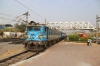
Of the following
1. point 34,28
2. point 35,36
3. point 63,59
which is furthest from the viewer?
point 34,28

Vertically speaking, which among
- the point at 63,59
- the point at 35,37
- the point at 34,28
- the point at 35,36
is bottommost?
the point at 63,59

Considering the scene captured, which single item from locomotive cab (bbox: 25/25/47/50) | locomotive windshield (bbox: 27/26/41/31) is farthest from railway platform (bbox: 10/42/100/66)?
locomotive windshield (bbox: 27/26/41/31)

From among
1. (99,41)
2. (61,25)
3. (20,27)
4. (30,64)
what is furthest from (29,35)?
(61,25)

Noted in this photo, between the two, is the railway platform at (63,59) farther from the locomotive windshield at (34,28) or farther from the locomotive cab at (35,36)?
the locomotive windshield at (34,28)

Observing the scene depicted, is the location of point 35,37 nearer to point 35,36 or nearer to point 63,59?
point 35,36

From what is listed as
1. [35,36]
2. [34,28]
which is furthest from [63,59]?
[34,28]

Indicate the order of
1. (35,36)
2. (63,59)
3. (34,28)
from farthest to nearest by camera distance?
(34,28), (35,36), (63,59)

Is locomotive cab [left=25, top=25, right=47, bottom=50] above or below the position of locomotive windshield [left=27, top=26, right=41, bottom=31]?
below

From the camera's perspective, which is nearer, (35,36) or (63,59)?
(63,59)

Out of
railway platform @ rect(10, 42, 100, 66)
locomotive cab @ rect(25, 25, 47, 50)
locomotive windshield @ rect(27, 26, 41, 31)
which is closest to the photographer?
railway platform @ rect(10, 42, 100, 66)

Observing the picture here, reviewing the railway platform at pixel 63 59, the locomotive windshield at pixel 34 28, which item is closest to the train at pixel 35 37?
the locomotive windshield at pixel 34 28

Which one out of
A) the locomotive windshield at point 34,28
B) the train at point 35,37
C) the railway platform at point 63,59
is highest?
the locomotive windshield at point 34,28

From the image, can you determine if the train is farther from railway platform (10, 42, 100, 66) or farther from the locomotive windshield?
railway platform (10, 42, 100, 66)

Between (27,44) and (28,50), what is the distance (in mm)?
744
